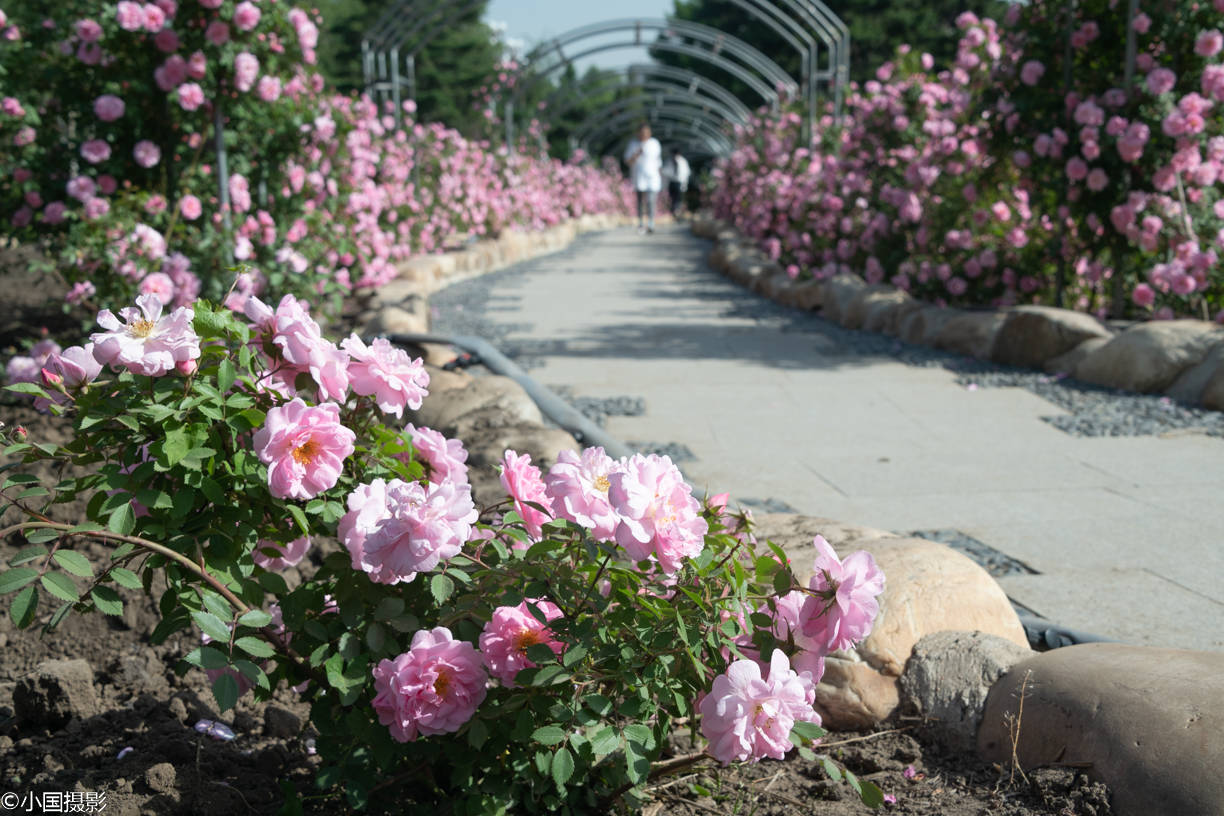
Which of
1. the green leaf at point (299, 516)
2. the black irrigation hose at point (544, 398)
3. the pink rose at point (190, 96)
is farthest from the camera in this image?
the pink rose at point (190, 96)

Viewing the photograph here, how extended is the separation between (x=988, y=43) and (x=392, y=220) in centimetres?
512

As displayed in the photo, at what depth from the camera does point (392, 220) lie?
9398 mm

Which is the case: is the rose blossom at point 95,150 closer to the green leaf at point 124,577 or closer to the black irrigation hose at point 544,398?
the black irrigation hose at point 544,398

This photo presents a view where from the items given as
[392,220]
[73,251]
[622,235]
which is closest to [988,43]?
[392,220]

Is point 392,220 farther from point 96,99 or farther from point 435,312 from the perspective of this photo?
point 96,99

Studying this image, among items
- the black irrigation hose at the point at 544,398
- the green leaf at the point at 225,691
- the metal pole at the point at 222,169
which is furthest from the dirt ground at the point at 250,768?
the metal pole at the point at 222,169

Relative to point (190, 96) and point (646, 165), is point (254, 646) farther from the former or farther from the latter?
point (646, 165)

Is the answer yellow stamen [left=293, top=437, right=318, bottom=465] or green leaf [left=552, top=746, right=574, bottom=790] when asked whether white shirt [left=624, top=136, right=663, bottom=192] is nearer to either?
yellow stamen [left=293, top=437, right=318, bottom=465]

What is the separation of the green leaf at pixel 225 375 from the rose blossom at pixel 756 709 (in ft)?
2.45

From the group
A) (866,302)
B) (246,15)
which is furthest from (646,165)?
(246,15)

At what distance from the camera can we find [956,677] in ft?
6.35

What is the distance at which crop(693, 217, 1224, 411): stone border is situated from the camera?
503 cm

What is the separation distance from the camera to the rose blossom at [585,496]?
4.51ft

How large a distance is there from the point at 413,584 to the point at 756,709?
0.50 metres
